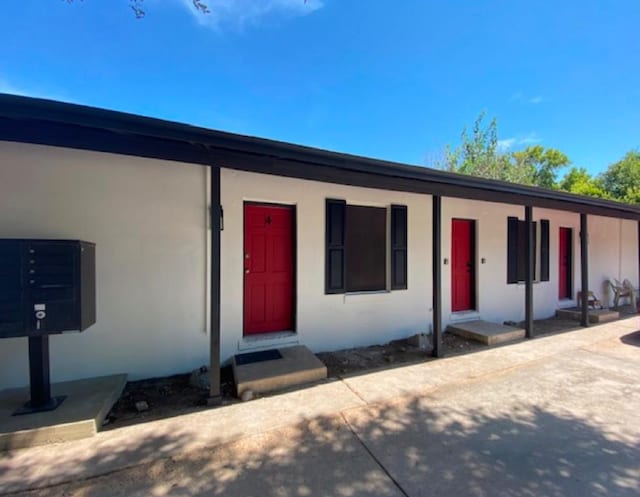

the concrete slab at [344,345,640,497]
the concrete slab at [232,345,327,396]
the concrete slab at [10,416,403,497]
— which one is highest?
the concrete slab at [232,345,327,396]

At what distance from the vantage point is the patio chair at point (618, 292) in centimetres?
774

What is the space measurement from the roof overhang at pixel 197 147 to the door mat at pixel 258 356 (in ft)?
7.22

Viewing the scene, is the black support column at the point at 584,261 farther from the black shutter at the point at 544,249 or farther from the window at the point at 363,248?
the window at the point at 363,248

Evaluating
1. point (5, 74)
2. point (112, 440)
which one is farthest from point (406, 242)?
point (5, 74)

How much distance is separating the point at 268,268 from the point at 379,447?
261 cm

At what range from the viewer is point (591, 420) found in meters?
2.64

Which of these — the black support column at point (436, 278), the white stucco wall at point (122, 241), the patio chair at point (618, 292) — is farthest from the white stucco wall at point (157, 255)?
the patio chair at point (618, 292)

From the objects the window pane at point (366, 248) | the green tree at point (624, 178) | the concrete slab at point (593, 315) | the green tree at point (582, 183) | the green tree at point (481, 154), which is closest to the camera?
the window pane at point (366, 248)

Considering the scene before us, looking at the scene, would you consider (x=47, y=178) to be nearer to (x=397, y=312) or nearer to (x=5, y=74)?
(x=5, y=74)

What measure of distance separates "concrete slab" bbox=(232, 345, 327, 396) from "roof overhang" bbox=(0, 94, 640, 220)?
6.90 feet

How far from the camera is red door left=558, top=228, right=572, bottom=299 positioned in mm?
7281

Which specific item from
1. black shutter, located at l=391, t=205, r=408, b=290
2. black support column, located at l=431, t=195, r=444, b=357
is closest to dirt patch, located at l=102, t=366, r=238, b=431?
black support column, located at l=431, t=195, r=444, b=357

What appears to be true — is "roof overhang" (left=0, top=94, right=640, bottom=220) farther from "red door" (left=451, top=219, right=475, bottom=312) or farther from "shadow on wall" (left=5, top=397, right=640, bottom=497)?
"shadow on wall" (left=5, top=397, right=640, bottom=497)

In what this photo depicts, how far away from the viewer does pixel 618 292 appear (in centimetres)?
774
